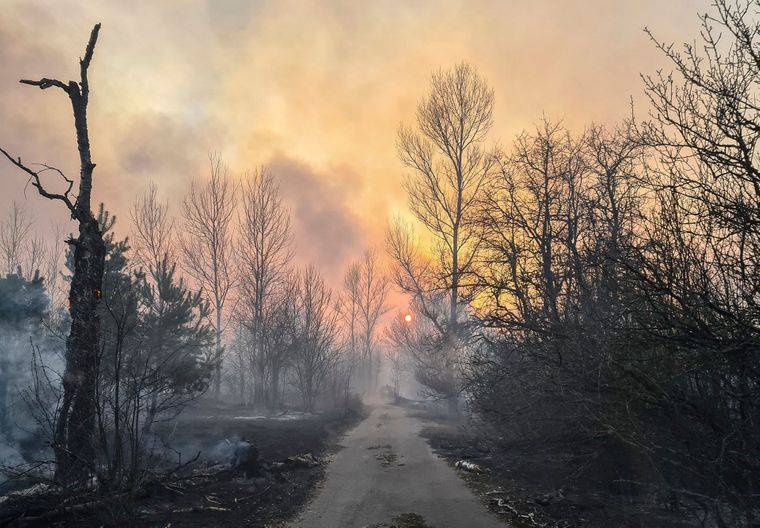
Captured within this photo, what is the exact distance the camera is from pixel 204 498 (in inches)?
286

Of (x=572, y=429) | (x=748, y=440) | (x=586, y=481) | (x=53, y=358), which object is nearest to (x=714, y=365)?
(x=748, y=440)

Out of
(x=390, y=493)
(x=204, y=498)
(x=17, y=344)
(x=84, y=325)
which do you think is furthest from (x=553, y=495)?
(x=17, y=344)

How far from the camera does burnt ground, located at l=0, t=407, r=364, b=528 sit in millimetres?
5246

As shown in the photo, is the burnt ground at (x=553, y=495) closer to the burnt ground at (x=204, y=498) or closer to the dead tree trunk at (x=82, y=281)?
the burnt ground at (x=204, y=498)

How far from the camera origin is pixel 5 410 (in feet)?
49.0

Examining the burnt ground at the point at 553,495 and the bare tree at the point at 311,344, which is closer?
the burnt ground at the point at 553,495

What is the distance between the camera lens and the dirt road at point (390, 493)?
6652 mm

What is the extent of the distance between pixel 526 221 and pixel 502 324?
3.48 meters

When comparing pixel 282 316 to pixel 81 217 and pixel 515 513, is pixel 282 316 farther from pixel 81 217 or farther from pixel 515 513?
pixel 515 513

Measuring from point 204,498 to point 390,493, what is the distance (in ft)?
11.4

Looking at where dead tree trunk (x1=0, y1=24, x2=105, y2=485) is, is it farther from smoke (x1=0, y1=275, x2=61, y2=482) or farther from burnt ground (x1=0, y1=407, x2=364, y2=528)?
smoke (x1=0, y1=275, x2=61, y2=482)

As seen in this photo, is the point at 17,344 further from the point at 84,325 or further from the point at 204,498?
the point at 204,498

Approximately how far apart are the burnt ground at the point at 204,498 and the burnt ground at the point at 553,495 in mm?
3683

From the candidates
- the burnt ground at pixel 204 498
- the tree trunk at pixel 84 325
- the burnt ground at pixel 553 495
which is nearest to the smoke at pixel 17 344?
the burnt ground at pixel 204 498
